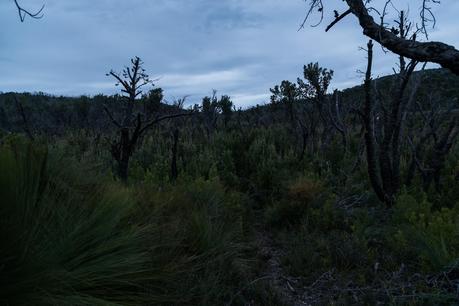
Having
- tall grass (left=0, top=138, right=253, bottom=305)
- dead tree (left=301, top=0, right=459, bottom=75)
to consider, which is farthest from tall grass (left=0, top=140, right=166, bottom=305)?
dead tree (left=301, top=0, right=459, bottom=75)

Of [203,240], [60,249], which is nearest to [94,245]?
[60,249]

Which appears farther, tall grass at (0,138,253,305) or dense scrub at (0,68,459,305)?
dense scrub at (0,68,459,305)

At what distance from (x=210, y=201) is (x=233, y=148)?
14.5 ft

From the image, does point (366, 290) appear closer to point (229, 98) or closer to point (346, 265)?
point (346, 265)

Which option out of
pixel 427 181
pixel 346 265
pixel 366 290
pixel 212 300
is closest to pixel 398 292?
pixel 366 290

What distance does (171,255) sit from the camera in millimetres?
3682

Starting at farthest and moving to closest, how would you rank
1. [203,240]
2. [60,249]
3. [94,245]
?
[203,240]
[94,245]
[60,249]

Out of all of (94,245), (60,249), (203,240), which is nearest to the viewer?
(60,249)

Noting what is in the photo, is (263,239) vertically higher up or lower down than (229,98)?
lower down

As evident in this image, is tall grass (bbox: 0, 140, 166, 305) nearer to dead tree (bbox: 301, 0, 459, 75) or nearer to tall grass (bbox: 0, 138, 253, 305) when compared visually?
tall grass (bbox: 0, 138, 253, 305)

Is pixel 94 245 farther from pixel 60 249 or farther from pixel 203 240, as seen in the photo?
pixel 203 240

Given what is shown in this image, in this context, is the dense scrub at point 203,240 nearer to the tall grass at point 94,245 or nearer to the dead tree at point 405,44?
the tall grass at point 94,245

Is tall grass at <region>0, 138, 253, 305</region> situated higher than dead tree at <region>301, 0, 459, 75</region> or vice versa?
dead tree at <region>301, 0, 459, 75</region>

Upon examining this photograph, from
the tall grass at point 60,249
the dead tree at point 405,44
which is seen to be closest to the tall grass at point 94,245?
the tall grass at point 60,249
